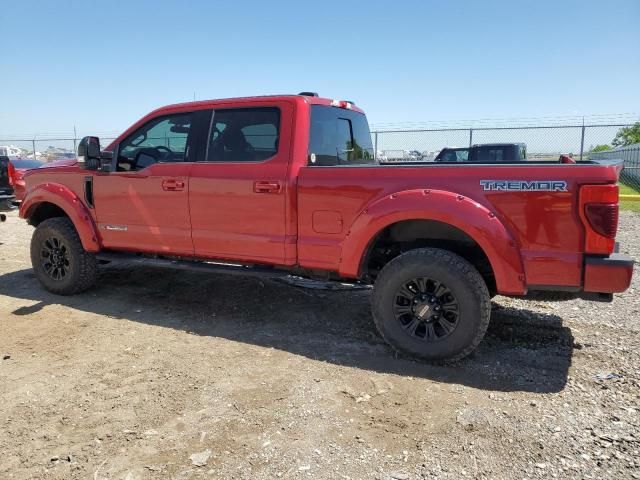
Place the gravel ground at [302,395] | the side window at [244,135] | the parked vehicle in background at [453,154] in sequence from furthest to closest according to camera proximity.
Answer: the parked vehicle in background at [453,154], the side window at [244,135], the gravel ground at [302,395]

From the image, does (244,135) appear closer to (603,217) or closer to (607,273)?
(603,217)

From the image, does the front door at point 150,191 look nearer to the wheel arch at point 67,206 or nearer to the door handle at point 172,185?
the door handle at point 172,185

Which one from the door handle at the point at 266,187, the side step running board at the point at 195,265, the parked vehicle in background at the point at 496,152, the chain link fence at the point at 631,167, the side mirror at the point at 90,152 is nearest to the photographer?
the door handle at the point at 266,187

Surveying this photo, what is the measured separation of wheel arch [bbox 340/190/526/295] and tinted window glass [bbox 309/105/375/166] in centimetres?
89

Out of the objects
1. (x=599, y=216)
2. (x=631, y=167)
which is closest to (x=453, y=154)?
(x=631, y=167)

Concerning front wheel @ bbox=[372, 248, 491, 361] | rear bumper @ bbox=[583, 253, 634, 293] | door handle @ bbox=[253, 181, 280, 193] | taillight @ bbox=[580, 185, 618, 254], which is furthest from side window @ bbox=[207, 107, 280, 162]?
rear bumper @ bbox=[583, 253, 634, 293]

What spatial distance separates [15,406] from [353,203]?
105 inches

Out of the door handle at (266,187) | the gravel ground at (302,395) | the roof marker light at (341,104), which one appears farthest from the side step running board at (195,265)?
the roof marker light at (341,104)

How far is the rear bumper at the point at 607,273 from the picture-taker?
3168 mm

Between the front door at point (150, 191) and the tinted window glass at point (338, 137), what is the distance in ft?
4.04

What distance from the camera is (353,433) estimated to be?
9.27 ft

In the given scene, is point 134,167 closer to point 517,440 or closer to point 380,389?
point 380,389

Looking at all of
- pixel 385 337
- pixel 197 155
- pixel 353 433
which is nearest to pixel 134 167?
pixel 197 155

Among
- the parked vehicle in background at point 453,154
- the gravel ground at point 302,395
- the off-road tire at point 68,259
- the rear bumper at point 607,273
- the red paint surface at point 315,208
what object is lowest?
the gravel ground at point 302,395
